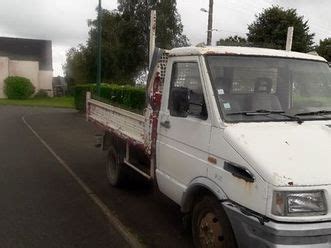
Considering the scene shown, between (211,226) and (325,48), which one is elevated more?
(325,48)

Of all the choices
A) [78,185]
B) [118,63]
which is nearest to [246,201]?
[78,185]

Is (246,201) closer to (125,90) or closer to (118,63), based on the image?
(125,90)

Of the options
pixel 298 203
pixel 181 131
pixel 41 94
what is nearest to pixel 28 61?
pixel 41 94

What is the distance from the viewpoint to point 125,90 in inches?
818

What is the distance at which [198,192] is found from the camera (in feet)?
17.1

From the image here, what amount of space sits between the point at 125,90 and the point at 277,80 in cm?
1562

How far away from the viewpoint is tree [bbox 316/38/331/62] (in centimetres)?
4506

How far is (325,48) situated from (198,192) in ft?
156

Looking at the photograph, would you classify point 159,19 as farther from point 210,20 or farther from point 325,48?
point 210,20

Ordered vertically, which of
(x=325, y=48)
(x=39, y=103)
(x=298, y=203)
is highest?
(x=325, y=48)

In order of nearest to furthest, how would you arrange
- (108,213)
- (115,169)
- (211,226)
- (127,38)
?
(211,226) < (108,213) < (115,169) < (127,38)

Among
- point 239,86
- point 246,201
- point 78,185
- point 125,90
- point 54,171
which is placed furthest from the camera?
point 125,90

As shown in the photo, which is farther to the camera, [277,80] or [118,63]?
[118,63]

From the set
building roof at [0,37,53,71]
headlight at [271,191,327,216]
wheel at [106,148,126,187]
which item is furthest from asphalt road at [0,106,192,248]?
building roof at [0,37,53,71]
